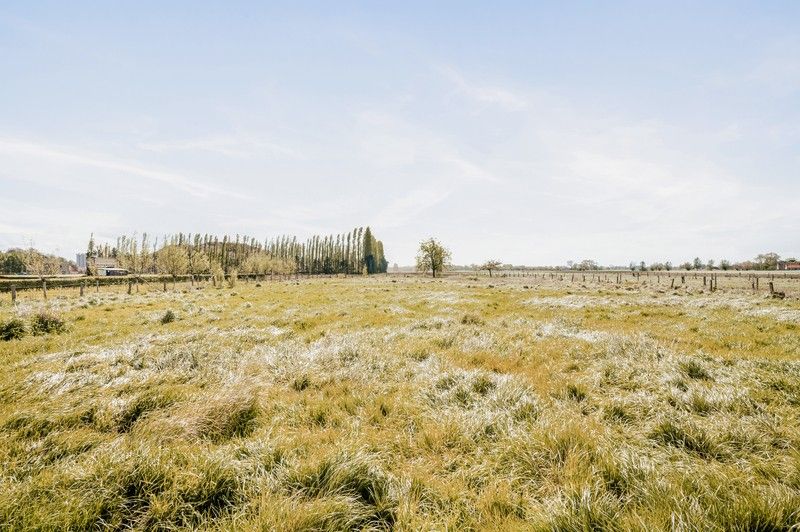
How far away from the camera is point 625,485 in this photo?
10.5 ft

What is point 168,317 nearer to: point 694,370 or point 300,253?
point 694,370

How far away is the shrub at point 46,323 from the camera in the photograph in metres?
11.4

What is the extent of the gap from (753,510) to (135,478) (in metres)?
5.33

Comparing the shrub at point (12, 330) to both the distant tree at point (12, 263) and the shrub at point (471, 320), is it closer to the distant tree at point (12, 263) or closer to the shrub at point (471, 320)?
the shrub at point (471, 320)

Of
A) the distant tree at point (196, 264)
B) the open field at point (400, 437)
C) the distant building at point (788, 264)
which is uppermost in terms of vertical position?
the distant building at point (788, 264)

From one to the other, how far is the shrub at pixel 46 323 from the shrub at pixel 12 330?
355 mm

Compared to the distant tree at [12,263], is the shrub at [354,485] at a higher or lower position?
lower

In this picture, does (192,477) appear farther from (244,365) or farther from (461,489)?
(244,365)

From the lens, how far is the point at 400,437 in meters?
4.33

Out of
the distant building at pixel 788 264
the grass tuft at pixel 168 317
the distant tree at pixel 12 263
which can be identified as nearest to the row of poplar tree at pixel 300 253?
the distant tree at pixel 12 263

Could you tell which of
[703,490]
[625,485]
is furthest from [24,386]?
[703,490]

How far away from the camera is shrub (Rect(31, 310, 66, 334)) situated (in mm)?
11359

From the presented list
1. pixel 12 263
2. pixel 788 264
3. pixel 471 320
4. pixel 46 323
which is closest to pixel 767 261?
pixel 788 264

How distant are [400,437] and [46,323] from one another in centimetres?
1447
